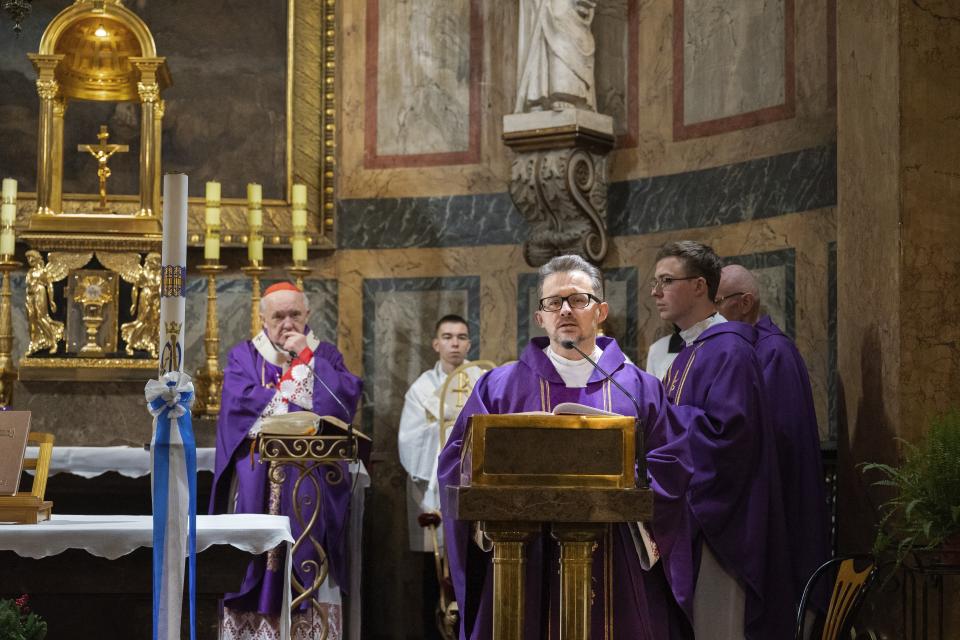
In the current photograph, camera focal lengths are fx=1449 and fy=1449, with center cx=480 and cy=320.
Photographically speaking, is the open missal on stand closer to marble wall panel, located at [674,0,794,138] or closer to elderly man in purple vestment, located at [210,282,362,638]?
elderly man in purple vestment, located at [210,282,362,638]

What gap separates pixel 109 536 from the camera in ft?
15.3

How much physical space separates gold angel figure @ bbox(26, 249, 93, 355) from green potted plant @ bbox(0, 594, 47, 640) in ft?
12.0

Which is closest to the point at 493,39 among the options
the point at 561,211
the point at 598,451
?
the point at 561,211

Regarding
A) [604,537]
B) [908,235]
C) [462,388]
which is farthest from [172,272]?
[462,388]

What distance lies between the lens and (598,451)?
13.7 ft

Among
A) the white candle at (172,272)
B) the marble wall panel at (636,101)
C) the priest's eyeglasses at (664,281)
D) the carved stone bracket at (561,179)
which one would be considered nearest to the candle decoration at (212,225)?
the marble wall panel at (636,101)

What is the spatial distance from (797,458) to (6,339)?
4437 millimetres

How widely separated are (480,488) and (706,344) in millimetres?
1809

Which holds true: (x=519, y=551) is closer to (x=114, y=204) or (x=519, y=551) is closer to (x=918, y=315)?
(x=918, y=315)

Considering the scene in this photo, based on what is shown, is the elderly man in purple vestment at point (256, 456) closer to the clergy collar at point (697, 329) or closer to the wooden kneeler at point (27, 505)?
the clergy collar at point (697, 329)

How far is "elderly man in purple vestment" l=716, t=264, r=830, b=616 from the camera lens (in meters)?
5.77

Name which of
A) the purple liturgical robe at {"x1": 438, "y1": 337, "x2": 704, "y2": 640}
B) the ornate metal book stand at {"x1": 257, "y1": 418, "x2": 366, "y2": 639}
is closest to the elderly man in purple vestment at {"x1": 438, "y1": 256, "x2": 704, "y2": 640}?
the purple liturgical robe at {"x1": 438, "y1": 337, "x2": 704, "y2": 640}

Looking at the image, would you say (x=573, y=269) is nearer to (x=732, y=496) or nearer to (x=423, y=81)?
(x=732, y=496)

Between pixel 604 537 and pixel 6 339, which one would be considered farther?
pixel 6 339
